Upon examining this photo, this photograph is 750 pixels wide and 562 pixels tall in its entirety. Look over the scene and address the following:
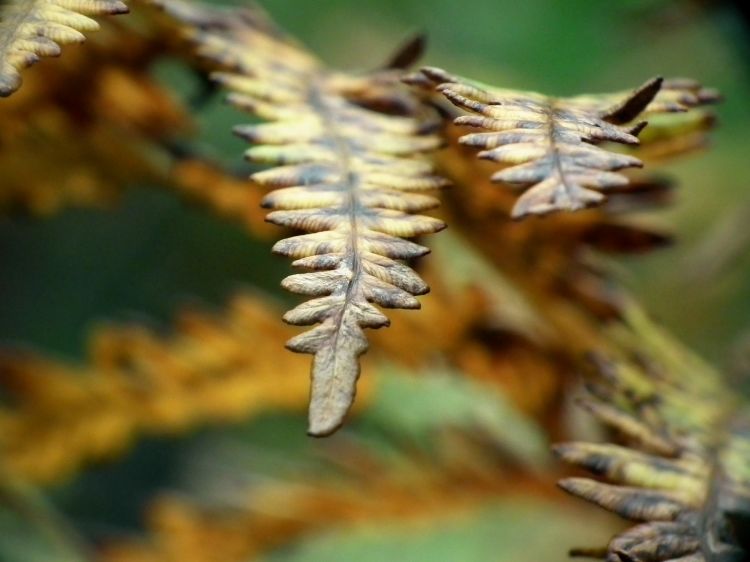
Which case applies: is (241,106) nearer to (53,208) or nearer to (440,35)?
(53,208)

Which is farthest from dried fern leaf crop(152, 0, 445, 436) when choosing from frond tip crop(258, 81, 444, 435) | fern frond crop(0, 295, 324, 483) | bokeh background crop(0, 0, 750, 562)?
bokeh background crop(0, 0, 750, 562)

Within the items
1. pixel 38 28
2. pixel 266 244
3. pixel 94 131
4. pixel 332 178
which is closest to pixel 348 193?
pixel 332 178

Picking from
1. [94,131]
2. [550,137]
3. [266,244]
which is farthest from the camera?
[266,244]

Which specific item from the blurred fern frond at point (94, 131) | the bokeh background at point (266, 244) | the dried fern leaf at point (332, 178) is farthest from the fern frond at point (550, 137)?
the bokeh background at point (266, 244)

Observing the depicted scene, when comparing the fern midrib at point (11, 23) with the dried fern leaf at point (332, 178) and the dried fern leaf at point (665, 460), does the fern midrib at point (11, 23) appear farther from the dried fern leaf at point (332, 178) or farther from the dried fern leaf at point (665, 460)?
the dried fern leaf at point (665, 460)

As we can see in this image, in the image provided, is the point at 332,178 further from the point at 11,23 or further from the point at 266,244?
the point at 266,244

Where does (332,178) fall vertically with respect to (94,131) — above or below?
below

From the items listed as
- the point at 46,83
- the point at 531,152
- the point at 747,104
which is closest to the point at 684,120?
the point at 531,152
